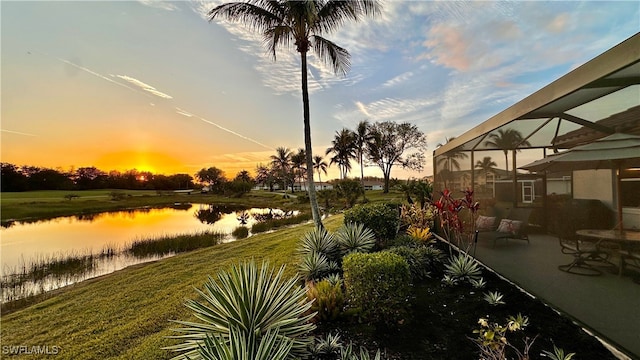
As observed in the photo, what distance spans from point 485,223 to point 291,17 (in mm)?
8144

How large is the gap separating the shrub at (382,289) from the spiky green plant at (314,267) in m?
1.83

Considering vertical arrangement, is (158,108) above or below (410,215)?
above

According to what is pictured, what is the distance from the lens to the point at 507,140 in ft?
16.4

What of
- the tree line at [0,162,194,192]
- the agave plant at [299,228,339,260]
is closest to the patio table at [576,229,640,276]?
the agave plant at [299,228,339,260]

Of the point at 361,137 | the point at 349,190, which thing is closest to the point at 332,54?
the point at 349,190

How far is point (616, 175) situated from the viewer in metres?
2.85

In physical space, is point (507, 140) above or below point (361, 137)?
below

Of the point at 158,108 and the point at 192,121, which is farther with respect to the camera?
the point at 192,121

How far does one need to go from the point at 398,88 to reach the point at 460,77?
297 centimetres

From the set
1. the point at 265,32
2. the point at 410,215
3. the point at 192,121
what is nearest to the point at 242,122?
the point at 192,121

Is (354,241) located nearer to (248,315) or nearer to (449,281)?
(449,281)

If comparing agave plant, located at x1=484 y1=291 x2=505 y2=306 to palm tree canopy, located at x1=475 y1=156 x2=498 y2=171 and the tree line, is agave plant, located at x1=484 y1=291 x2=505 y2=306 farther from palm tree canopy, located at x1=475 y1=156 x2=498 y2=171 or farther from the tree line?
the tree line

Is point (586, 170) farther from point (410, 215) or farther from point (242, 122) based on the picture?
point (242, 122)

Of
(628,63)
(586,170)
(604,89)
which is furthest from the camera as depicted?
(586,170)
